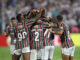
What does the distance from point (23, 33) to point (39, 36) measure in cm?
47

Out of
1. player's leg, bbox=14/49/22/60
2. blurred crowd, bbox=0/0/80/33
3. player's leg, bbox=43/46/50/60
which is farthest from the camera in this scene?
blurred crowd, bbox=0/0/80/33

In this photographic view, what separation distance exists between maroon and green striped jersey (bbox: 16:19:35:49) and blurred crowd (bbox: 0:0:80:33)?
12.4 m

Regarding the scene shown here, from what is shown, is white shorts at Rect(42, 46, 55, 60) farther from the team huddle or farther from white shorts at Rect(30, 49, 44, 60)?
white shorts at Rect(30, 49, 44, 60)

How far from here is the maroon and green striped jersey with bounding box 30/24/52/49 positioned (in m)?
9.34

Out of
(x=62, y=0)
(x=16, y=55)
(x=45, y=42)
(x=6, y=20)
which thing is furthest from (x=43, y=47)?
(x=62, y=0)

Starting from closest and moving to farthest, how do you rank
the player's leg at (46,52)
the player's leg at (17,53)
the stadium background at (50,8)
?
the player's leg at (46,52), the player's leg at (17,53), the stadium background at (50,8)

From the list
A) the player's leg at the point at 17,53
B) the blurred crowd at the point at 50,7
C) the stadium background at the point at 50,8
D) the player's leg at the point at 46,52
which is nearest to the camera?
the player's leg at the point at 46,52

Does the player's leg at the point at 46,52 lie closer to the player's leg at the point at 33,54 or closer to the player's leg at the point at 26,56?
the player's leg at the point at 33,54

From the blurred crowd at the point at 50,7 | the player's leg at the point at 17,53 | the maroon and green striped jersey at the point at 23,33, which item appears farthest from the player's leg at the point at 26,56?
the blurred crowd at the point at 50,7

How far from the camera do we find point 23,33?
9328 millimetres

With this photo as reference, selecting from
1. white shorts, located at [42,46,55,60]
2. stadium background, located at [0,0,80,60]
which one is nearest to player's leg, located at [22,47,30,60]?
white shorts, located at [42,46,55,60]

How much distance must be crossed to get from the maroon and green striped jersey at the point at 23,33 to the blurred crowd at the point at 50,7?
487 inches

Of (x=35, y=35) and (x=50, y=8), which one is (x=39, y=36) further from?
(x=50, y=8)

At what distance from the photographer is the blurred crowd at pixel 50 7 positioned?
72.5ft
